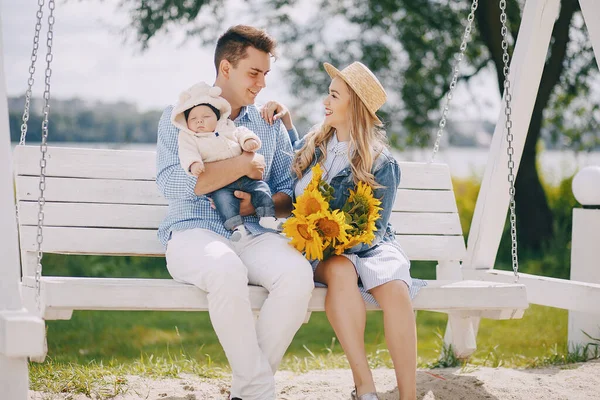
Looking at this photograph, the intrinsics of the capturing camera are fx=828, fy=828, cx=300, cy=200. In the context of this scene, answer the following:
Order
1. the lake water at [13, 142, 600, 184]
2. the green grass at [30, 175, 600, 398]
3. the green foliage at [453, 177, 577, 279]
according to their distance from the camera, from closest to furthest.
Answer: the green grass at [30, 175, 600, 398], the green foliage at [453, 177, 577, 279], the lake water at [13, 142, 600, 184]

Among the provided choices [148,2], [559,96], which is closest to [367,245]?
[148,2]

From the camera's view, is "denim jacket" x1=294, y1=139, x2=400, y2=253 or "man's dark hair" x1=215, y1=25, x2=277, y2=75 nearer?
"denim jacket" x1=294, y1=139, x2=400, y2=253

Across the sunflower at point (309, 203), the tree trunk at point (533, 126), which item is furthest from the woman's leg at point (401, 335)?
the tree trunk at point (533, 126)

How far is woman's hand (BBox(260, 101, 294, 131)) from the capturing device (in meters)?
3.57

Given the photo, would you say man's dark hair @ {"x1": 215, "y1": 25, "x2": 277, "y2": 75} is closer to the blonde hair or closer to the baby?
the baby

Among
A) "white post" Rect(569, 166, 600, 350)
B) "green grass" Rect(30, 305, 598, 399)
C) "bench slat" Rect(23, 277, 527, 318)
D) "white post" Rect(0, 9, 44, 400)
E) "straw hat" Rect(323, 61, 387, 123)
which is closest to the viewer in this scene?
"white post" Rect(0, 9, 44, 400)

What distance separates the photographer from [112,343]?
5.37 meters

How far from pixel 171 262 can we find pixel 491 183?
1743 mm

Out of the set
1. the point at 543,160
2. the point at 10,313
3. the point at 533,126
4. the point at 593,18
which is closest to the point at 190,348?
the point at 10,313

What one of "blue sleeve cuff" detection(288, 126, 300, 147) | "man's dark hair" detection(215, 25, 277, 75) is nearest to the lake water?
"blue sleeve cuff" detection(288, 126, 300, 147)

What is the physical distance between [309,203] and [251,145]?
1.15 ft

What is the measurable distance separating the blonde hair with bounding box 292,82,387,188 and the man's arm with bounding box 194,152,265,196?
0.28 m

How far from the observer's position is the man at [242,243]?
2.87 m

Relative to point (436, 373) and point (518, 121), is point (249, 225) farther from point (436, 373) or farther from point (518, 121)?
point (518, 121)
